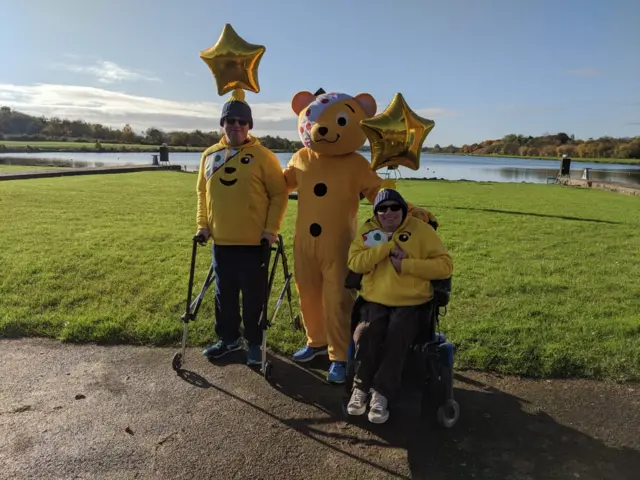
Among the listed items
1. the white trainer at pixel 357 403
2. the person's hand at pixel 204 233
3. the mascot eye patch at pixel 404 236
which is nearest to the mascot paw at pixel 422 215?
the mascot eye patch at pixel 404 236

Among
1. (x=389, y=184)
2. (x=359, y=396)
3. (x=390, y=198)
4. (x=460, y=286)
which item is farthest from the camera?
(x=460, y=286)

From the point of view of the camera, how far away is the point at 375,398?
124 inches

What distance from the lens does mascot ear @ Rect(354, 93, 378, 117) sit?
4105 millimetres

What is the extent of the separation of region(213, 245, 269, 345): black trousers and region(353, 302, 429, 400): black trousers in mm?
1020

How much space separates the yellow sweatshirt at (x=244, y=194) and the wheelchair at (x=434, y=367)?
126 cm

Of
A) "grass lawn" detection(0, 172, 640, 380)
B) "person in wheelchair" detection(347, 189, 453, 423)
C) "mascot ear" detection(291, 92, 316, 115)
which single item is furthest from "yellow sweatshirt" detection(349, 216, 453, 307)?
"mascot ear" detection(291, 92, 316, 115)

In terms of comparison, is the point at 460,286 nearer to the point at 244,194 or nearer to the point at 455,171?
the point at 244,194

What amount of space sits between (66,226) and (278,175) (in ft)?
22.2

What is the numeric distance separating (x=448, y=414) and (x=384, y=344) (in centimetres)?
60

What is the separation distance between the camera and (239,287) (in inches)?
167

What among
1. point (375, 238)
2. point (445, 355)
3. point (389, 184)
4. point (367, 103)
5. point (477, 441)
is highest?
point (367, 103)

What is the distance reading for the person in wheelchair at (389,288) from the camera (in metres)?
3.22

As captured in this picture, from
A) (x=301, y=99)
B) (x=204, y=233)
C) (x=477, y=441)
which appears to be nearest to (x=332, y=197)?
(x=301, y=99)

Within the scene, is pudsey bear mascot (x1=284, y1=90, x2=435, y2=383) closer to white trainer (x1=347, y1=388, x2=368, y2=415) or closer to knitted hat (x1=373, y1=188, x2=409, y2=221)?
knitted hat (x1=373, y1=188, x2=409, y2=221)
